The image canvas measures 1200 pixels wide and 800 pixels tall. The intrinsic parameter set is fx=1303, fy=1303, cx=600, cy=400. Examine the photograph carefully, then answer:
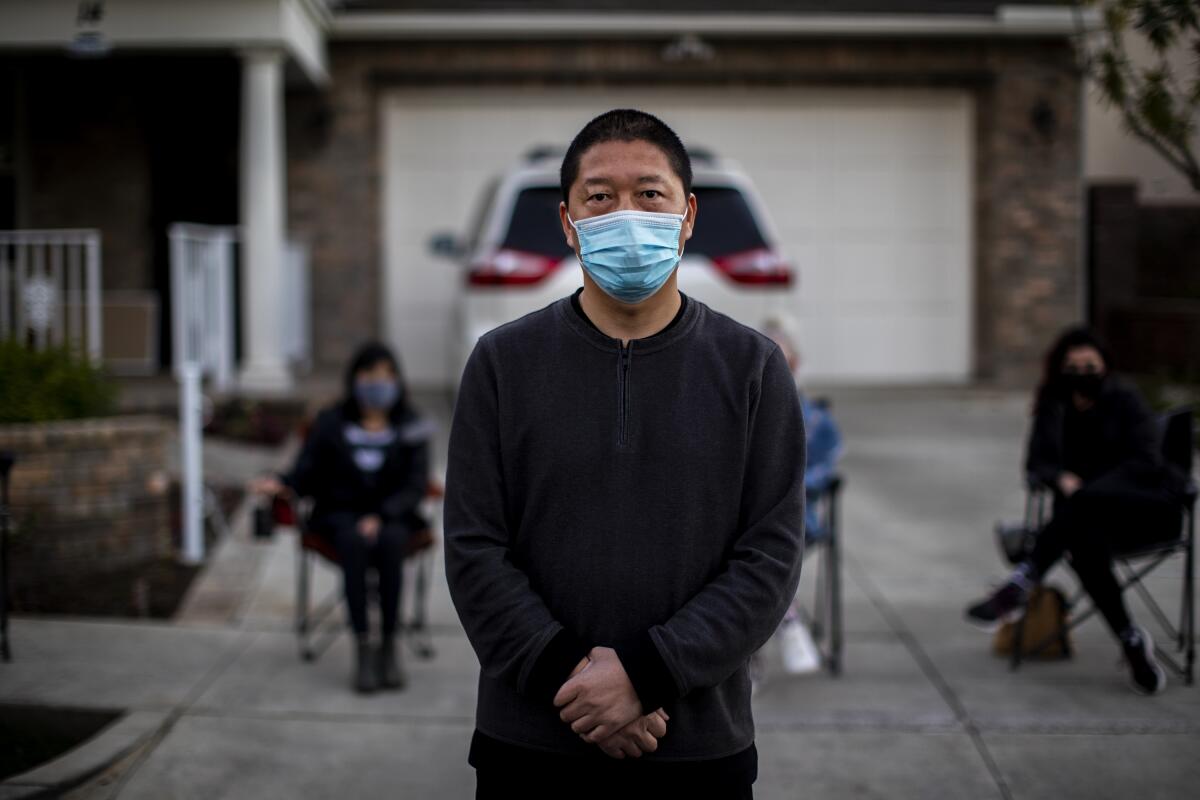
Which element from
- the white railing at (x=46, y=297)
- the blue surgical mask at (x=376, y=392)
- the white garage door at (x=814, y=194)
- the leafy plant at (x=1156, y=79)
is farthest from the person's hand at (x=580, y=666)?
the white garage door at (x=814, y=194)

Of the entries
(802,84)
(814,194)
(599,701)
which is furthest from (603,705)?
(802,84)

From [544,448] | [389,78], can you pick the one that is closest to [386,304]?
[389,78]

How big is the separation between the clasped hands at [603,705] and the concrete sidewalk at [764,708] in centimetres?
209

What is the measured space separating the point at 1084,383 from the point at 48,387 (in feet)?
16.2

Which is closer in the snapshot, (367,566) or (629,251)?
(629,251)

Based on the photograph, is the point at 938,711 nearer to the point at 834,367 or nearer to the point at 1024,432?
the point at 1024,432

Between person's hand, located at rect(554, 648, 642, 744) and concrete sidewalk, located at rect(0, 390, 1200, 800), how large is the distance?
2.11 meters

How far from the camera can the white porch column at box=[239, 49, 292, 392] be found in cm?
1048

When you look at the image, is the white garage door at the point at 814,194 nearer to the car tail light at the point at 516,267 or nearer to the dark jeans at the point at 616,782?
the car tail light at the point at 516,267

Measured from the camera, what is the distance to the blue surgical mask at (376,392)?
5.49m

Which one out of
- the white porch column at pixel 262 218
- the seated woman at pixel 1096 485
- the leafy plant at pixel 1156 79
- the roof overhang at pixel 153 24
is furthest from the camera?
the white porch column at pixel 262 218

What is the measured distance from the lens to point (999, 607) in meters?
5.32

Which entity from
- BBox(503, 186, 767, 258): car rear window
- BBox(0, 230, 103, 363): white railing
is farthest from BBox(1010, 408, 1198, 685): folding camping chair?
BBox(0, 230, 103, 363): white railing

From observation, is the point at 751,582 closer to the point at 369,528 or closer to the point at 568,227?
the point at 568,227
